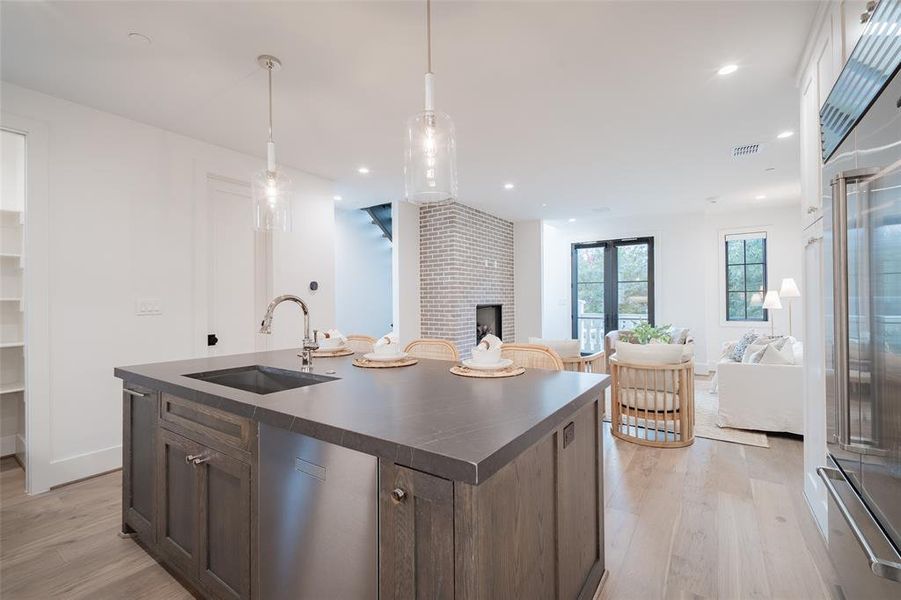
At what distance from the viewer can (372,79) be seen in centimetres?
249

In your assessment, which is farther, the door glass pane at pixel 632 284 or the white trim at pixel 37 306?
the door glass pane at pixel 632 284

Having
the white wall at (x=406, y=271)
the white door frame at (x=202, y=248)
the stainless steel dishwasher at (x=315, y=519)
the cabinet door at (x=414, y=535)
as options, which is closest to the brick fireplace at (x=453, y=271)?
the white wall at (x=406, y=271)

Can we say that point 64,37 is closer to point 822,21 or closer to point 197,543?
point 197,543

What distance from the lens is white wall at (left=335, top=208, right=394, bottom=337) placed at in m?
6.20

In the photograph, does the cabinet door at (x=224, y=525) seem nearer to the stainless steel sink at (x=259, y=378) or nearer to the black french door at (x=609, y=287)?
the stainless steel sink at (x=259, y=378)

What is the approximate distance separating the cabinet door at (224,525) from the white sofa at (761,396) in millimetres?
3978

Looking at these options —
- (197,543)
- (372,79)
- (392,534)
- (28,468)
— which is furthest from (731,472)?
(28,468)

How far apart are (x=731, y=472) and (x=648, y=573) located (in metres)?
1.48

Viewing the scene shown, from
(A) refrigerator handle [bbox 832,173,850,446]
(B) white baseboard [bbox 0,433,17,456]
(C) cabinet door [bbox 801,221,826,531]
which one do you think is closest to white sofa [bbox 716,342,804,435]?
(C) cabinet door [bbox 801,221,826,531]

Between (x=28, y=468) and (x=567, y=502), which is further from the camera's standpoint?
(x=28, y=468)

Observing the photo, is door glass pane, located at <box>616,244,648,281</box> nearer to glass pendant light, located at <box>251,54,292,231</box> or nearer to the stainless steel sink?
glass pendant light, located at <box>251,54,292,231</box>

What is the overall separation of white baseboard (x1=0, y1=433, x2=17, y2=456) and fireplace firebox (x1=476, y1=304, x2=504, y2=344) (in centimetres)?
486

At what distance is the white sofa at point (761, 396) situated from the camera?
346 centimetres

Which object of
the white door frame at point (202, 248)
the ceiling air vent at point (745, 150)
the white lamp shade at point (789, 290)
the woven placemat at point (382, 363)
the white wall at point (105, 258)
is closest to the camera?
the woven placemat at point (382, 363)
